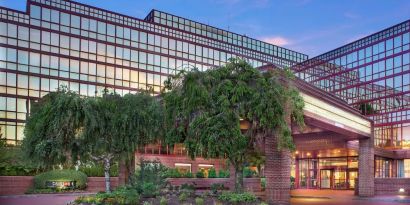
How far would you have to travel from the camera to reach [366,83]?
7656cm

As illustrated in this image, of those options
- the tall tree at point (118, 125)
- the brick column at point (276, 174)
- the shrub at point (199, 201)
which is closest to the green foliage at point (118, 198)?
the shrub at point (199, 201)

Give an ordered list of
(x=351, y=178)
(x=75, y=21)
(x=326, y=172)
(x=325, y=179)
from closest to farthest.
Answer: (x=351, y=178), (x=326, y=172), (x=325, y=179), (x=75, y=21)

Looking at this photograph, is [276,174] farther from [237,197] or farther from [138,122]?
[138,122]

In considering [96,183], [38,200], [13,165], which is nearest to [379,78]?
[96,183]

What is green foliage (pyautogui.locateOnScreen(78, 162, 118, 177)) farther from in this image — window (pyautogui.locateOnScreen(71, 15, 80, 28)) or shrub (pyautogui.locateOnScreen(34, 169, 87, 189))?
window (pyautogui.locateOnScreen(71, 15, 80, 28))

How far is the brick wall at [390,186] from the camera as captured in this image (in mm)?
38250

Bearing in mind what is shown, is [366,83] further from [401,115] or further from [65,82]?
[65,82]

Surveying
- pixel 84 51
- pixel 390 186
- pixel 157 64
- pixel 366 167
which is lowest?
pixel 390 186

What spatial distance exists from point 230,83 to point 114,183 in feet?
73.9

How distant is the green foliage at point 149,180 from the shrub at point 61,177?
696 inches

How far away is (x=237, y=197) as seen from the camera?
1933 cm

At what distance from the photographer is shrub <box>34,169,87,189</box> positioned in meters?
37.9

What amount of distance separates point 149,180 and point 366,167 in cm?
1876

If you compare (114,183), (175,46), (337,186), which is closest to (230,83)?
(114,183)
